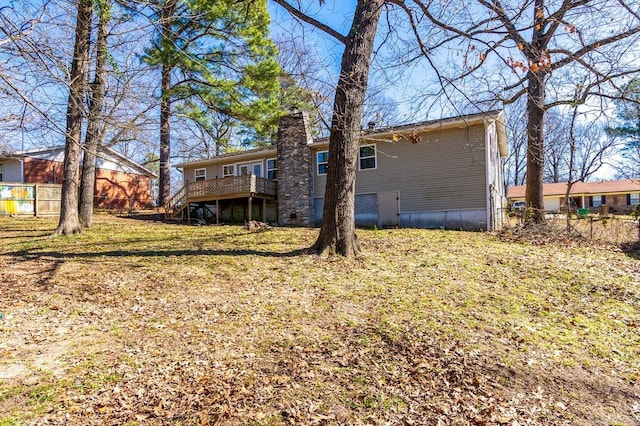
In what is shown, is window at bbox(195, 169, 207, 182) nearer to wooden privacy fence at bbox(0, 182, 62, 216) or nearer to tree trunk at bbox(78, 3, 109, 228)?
wooden privacy fence at bbox(0, 182, 62, 216)

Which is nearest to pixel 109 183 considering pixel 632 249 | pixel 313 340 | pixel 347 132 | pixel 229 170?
pixel 229 170

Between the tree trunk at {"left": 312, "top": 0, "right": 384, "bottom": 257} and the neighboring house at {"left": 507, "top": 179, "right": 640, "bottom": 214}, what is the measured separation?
3077 centimetres

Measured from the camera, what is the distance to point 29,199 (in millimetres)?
16719

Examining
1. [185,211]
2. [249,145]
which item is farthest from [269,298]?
[249,145]

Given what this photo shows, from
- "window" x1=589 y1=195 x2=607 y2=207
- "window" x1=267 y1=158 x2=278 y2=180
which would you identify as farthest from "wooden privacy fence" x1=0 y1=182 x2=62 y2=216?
"window" x1=589 y1=195 x2=607 y2=207

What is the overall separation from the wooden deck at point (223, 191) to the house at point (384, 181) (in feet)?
0.15

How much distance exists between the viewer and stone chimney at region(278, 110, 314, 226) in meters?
15.9

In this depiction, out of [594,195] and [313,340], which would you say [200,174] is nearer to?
[313,340]

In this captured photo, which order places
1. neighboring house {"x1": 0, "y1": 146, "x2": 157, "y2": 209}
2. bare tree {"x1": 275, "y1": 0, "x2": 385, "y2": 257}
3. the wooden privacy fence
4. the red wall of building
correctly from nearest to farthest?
bare tree {"x1": 275, "y1": 0, "x2": 385, "y2": 257}
the wooden privacy fence
neighboring house {"x1": 0, "y1": 146, "x2": 157, "y2": 209}
the red wall of building

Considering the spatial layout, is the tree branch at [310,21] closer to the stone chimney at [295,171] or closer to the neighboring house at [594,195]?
the stone chimney at [295,171]

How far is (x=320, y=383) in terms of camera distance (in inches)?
129

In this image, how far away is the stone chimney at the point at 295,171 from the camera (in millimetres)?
15945

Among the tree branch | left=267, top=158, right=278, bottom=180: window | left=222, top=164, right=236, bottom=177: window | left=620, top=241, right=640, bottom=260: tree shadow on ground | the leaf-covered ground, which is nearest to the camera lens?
the leaf-covered ground

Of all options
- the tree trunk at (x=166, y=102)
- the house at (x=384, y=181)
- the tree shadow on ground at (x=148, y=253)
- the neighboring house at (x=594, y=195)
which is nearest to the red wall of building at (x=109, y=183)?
the tree trunk at (x=166, y=102)
